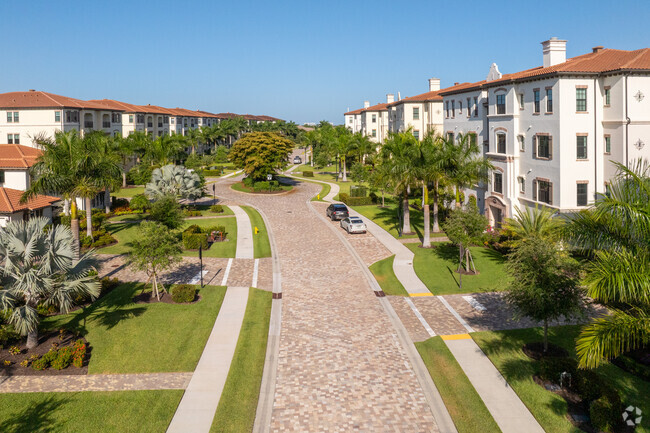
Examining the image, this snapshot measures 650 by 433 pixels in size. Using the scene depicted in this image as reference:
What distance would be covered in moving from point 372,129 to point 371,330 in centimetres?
8707

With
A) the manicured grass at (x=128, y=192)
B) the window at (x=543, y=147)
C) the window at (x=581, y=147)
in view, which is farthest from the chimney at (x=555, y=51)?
the manicured grass at (x=128, y=192)

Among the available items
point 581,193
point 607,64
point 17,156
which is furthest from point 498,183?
point 17,156

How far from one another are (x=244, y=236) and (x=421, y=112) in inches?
1623

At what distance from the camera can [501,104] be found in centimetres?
4000

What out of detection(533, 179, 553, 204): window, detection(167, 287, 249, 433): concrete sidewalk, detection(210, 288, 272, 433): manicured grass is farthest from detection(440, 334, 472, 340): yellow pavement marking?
detection(533, 179, 553, 204): window

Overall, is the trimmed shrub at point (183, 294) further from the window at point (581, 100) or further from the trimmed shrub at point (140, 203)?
the window at point (581, 100)

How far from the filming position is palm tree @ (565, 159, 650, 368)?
10.9 meters

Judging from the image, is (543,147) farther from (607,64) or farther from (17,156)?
(17,156)

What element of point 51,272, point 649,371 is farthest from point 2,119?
point 649,371

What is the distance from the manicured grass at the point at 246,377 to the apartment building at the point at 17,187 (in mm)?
20489

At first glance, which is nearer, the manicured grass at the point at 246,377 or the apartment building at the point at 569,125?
the manicured grass at the point at 246,377

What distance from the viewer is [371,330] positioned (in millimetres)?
21531

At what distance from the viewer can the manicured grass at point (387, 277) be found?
27.0 m

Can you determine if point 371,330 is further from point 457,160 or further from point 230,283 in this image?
point 457,160
